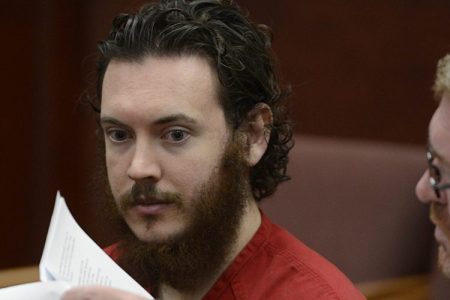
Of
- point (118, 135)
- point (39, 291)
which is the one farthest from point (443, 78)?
point (39, 291)

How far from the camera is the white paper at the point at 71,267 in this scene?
3.64ft

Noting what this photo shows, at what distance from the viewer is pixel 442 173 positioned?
1.11 m

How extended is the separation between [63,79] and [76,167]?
0.83ft

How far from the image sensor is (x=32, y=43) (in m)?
2.71

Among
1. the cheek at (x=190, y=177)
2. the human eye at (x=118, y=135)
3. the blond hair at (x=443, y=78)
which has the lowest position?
the cheek at (x=190, y=177)

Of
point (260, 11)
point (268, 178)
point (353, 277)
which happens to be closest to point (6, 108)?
point (260, 11)

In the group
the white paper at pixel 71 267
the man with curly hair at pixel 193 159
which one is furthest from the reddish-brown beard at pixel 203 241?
the white paper at pixel 71 267

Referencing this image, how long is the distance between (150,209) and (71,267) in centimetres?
13

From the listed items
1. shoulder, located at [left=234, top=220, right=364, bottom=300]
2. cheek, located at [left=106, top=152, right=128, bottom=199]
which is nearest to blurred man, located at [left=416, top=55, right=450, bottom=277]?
shoulder, located at [left=234, top=220, right=364, bottom=300]

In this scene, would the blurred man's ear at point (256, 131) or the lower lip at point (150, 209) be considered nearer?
the lower lip at point (150, 209)

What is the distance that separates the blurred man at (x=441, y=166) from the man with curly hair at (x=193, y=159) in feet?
0.52

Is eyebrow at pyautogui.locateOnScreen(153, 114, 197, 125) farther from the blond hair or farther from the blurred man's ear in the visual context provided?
the blond hair

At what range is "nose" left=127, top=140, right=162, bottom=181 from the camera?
1198 mm

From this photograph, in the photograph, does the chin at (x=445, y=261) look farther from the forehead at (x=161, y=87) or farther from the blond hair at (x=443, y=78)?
the forehead at (x=161, y=87)
